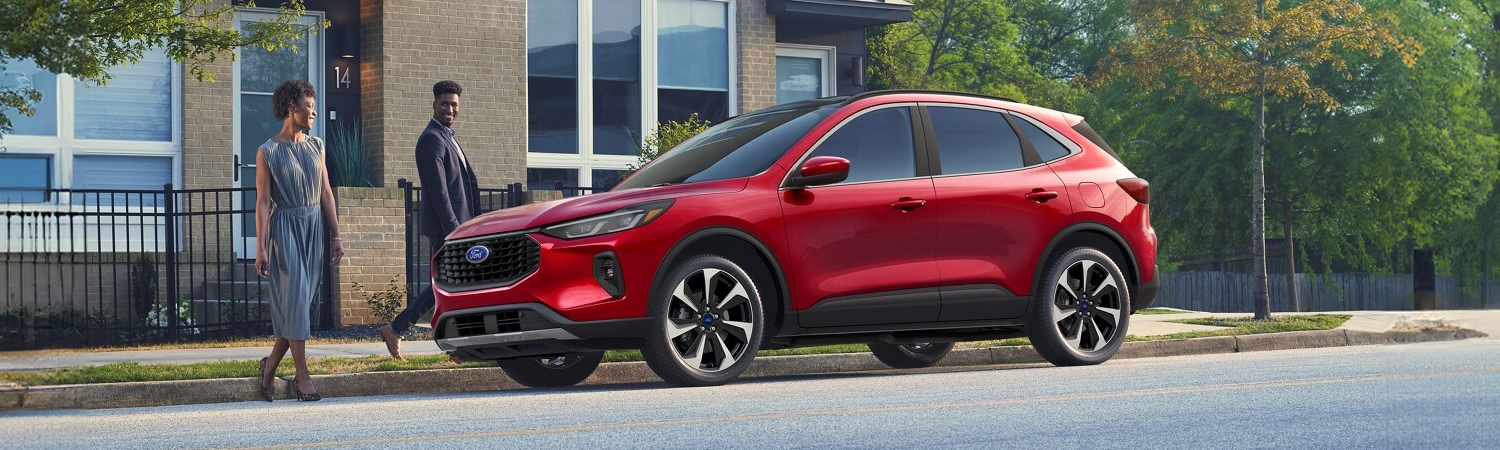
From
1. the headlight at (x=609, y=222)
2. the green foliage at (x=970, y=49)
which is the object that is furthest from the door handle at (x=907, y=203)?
the green foliage at (x=970, y=49)

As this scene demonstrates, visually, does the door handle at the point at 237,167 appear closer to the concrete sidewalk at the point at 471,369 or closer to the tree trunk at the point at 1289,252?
the concrete sidewalk at the point at 471,369

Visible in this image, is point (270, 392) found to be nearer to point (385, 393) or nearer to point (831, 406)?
point (385, 393)

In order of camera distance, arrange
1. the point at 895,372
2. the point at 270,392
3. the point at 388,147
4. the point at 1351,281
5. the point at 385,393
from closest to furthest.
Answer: the point at 270,392, the point at 385,393, the point at 895,372, the point at 388,147, the point at 1351,281

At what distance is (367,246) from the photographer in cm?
1606

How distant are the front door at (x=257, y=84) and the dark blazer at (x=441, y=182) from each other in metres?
8.18

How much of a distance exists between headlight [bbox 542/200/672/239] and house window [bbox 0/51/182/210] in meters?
10.4

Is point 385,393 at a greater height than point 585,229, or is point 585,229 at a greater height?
point 585,229

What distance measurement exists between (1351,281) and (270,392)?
121 ft

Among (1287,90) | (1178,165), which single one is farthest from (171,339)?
(1178,165)

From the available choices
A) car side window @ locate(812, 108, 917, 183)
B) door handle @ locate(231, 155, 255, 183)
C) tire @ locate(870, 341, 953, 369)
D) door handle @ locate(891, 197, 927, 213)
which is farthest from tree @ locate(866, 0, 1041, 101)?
door handle @ locate(891, 197, 927, 213)

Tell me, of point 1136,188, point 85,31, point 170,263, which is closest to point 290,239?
point 85,31

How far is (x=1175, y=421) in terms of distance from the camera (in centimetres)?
787

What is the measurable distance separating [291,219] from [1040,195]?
4542 mm

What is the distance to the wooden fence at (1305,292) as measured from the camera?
133 ft
